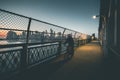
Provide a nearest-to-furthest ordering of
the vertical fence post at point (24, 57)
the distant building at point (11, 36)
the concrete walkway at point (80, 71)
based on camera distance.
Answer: the distant building at point (11, 36)
the concrete walkway at point (80, 71)
the vertical fence post at point (24, 57)

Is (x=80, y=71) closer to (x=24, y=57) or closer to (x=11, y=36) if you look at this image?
(x=24, y=57)

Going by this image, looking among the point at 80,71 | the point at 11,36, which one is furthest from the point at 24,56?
the point at 80,71

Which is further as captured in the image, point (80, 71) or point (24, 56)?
point (80, 71)

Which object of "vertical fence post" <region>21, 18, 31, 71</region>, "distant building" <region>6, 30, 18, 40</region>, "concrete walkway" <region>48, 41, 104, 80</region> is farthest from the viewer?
"vertical fence post" <region>21, 18, 31, 71</region>

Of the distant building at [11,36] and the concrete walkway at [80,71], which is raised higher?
the distant building at [11,36]

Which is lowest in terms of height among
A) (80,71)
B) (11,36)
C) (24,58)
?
(80,71)

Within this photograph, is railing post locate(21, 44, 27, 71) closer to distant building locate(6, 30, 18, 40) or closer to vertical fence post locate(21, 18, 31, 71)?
vertical fence post locate(21, 18, 31, 71)

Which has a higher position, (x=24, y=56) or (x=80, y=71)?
(x=24, y=56)

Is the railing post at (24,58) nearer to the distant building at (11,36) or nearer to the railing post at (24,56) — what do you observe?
the railing post at (24,56)

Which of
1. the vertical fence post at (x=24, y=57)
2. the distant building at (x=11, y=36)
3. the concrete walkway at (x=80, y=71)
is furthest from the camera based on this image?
the vertical fence post at (x=24, y=57)

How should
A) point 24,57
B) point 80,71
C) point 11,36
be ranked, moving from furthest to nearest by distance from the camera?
1. point 80,71
2. point 24,57
3. point 11,36

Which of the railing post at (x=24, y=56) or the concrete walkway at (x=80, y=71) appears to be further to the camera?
the railing post at (x=24, y=56)

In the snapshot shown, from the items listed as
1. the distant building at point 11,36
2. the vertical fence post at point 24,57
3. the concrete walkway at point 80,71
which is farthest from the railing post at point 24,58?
the concrete walkway at point 80,71

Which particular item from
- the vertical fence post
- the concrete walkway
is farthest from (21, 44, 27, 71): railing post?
the concrete walkway
